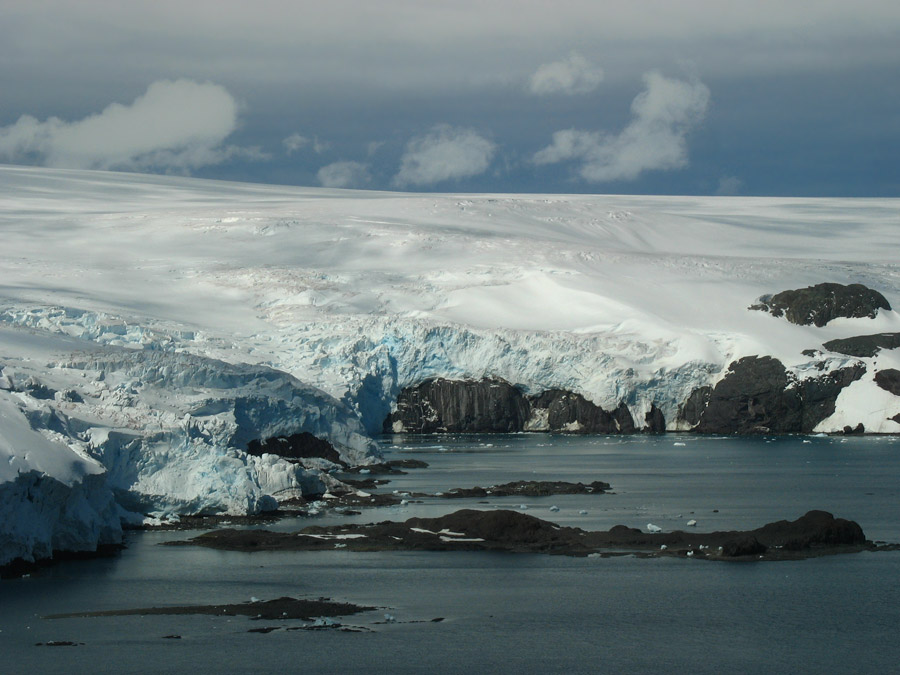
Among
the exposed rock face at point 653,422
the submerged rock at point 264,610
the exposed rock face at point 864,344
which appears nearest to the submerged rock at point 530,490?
the submerged rock at point 264,610

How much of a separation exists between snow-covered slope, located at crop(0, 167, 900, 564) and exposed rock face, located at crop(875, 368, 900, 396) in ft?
2.59

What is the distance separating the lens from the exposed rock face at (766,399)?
60219 millimetres

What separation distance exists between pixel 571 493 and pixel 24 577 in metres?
16.7

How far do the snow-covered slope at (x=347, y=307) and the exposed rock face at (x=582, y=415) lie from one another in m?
0.56

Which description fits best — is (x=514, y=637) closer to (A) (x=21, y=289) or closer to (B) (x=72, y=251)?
(A) (x=21, y=289)

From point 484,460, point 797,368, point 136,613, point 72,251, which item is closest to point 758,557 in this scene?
point 136,613

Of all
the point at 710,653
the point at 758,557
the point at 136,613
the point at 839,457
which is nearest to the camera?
the point at 710,653

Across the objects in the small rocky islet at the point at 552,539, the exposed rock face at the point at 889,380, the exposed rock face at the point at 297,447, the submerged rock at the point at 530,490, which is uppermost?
the exposed rock face at the point at 889,380

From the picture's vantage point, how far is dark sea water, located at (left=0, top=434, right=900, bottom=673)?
16434 mm

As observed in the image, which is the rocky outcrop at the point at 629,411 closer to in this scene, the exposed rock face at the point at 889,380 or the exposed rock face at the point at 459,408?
the exposed rock face at the point at 459,408

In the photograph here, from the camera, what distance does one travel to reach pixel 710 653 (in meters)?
16.8

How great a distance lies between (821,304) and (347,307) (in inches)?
974

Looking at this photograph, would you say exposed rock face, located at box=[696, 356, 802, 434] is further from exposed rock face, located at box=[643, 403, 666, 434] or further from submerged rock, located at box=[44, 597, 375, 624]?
submerged rock, located at box=[44, 597, 375, 624]

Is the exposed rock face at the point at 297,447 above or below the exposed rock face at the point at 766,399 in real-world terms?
below
